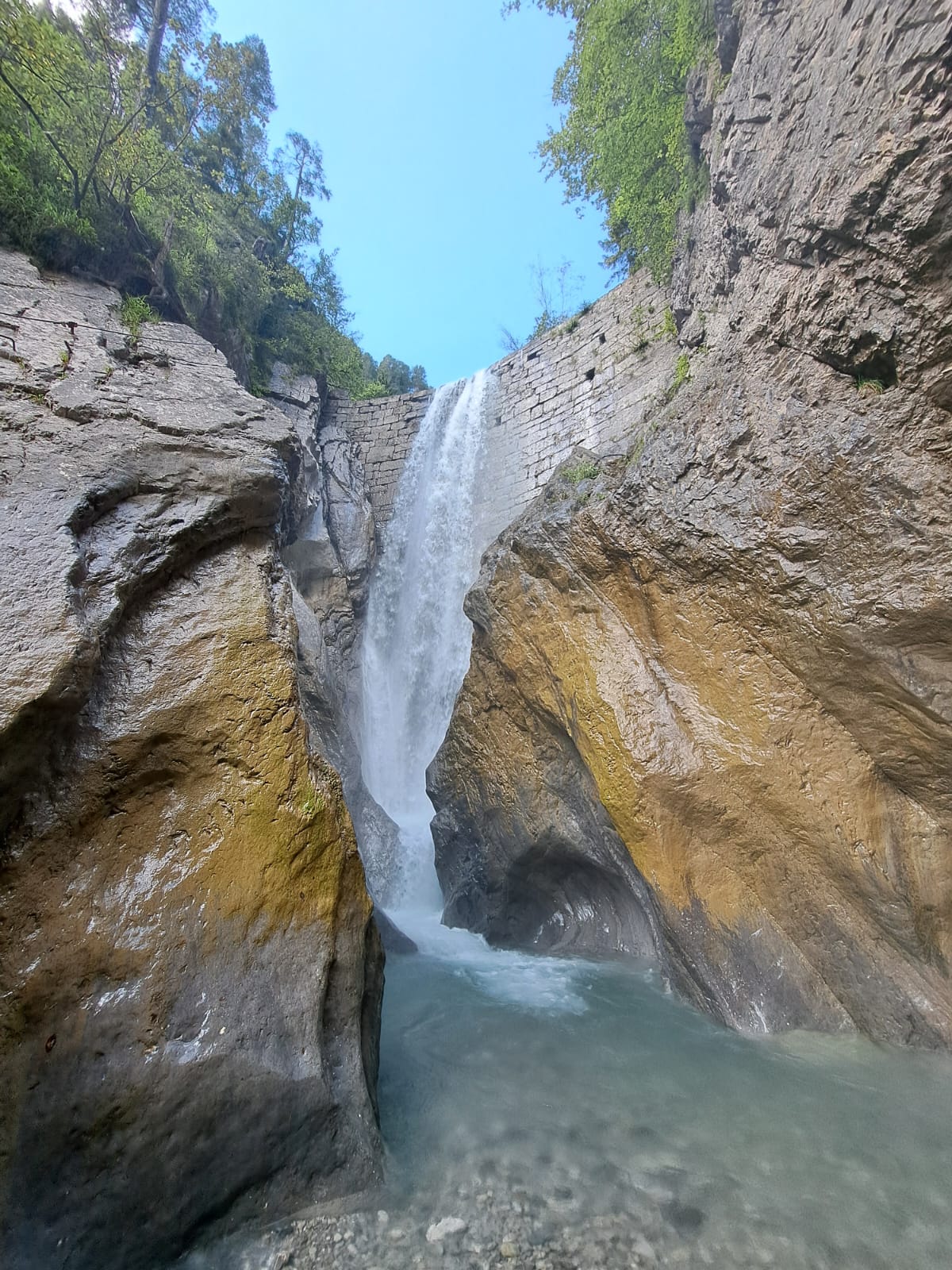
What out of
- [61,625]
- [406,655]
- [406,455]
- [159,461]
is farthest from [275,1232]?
[406,455]

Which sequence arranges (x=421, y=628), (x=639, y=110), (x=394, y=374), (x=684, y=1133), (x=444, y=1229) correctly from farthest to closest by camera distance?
(x=394, y=374), (x=421, y=628), (x=639, y=110), (x=684, y=1133), (x=444, y=1229)

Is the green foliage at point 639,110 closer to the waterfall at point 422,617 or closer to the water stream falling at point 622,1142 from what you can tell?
the waterfall at point 422,617

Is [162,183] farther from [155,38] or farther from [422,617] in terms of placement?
[422,617]

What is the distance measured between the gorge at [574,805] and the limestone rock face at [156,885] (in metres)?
0.02

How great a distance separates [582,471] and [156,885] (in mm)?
4950

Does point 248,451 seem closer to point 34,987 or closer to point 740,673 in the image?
point 34,987

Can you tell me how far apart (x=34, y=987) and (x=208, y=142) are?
1812 cm

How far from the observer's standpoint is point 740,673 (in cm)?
459

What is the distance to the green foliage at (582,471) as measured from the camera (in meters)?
6.05

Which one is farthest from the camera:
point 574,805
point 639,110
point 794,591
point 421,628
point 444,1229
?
point 421,628

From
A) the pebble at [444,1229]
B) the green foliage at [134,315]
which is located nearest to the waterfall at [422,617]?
the green foliage at [134,315]

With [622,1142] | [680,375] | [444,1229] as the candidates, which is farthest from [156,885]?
[680,375]

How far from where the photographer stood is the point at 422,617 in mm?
12297

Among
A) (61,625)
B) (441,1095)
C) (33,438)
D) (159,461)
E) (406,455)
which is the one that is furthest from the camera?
(406,455)
